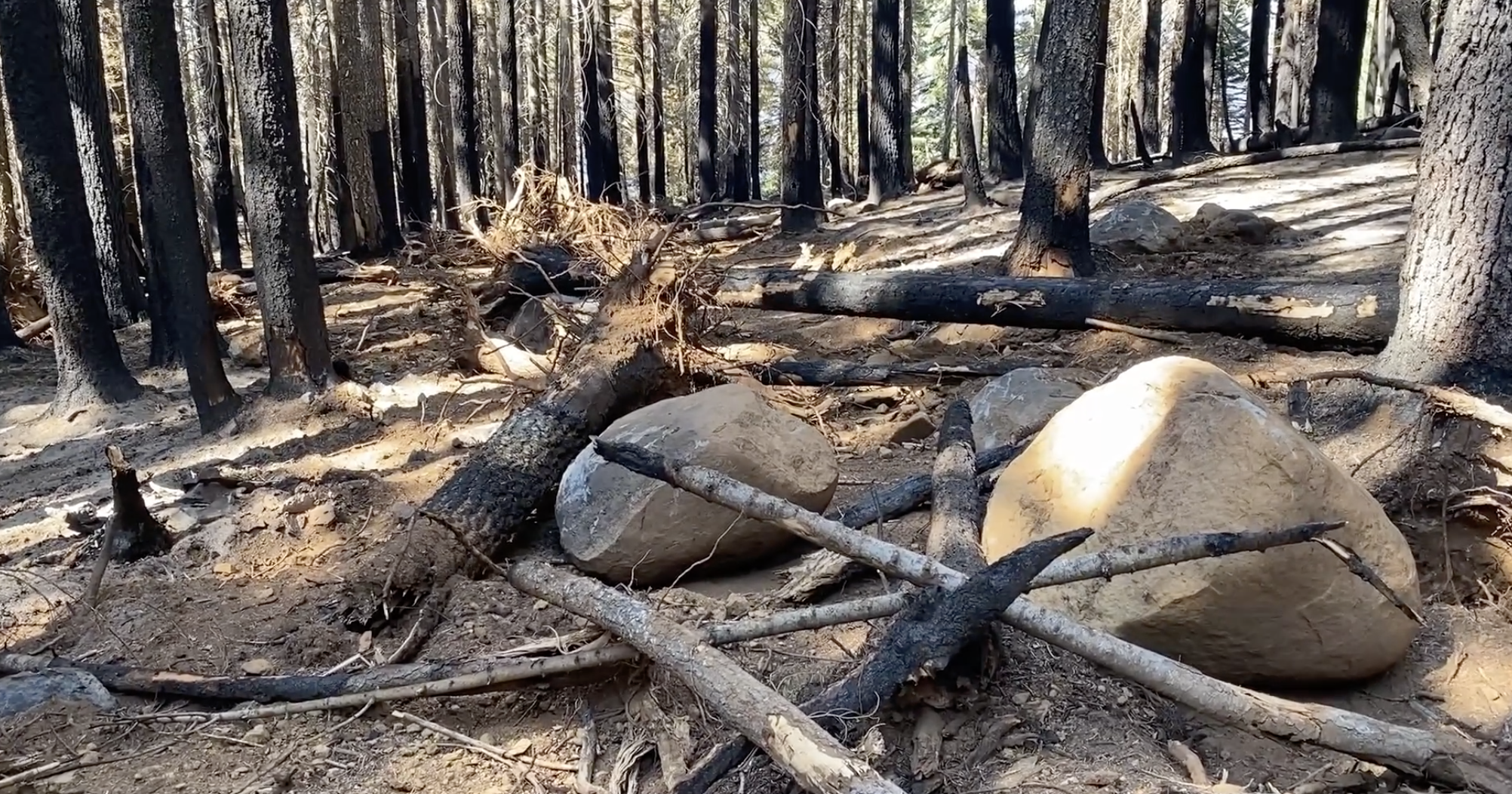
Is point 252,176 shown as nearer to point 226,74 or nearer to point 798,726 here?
point 798,726

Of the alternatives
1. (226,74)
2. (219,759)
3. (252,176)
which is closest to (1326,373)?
(219,759)

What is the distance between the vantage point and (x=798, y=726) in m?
2.29

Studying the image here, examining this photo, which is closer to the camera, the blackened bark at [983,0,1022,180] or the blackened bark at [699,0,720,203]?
the blackened bark at [983,0,1022,180]

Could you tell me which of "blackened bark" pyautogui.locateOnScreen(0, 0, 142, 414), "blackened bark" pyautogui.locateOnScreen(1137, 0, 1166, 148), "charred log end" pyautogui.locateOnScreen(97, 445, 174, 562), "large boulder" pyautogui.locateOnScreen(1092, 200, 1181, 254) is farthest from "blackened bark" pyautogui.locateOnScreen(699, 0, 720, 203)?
"charred log end" pyautogui.locateOnScreen(97, 445, 174, 562)

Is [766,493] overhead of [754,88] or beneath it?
beneath

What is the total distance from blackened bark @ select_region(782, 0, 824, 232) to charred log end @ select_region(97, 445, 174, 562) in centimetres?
914

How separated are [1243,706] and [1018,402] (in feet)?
8.98

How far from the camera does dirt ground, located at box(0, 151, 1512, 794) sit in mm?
2846

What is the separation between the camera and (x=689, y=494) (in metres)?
4.19

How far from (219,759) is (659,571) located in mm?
1717

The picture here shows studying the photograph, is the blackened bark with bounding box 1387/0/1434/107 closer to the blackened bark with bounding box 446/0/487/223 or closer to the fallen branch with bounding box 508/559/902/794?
the fallen branch with bounding box 508/559/902/794

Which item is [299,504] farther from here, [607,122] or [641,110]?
[641,110]

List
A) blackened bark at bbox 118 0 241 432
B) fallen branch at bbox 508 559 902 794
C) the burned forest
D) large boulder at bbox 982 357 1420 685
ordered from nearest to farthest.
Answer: fallen branch at bbox 508 559 902 794 → the burned forest → large boulder at bbox 982 357 1420 685 → blackened bark at bbox 118 0 241 432

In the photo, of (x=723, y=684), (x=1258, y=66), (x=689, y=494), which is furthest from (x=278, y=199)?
(x=1258, y=66)
